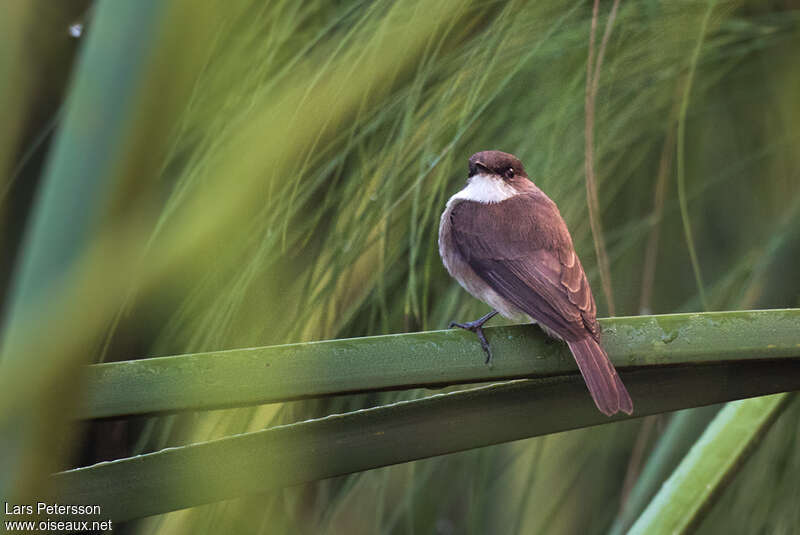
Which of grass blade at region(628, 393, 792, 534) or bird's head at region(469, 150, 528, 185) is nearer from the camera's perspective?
grass blade at region(628, 393, 792, 534)

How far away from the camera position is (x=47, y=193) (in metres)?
0.42

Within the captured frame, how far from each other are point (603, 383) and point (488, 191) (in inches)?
41.3

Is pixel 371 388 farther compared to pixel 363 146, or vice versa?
pixel 363 146

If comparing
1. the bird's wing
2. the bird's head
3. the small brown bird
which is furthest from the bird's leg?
the bird's head

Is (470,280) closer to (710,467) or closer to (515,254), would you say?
(515,254)

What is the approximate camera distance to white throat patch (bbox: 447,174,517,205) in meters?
2.03

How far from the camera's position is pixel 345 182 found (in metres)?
1.14

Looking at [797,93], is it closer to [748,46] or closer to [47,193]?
[748,46]

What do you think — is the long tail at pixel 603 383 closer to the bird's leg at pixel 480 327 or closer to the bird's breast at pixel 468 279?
the bird's leg at pixel 480 327

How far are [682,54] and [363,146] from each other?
1.66 ft

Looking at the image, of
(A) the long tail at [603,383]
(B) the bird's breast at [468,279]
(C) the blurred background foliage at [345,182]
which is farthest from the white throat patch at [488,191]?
(A) the long tail at [603,383]

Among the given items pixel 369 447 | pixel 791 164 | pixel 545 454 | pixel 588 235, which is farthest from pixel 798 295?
pixel 369 447

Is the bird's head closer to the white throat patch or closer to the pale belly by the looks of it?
the white throat patch

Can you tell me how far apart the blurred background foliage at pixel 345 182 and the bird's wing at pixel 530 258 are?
8cm
